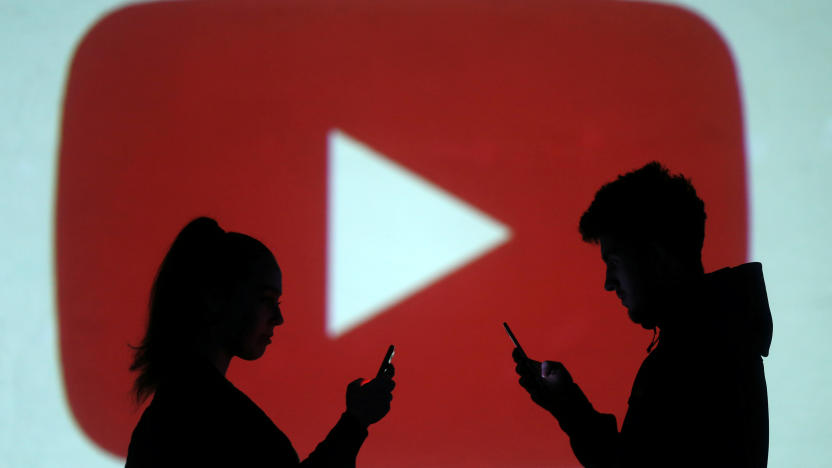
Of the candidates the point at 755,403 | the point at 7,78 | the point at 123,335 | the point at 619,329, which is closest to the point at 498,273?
the point at 619,329

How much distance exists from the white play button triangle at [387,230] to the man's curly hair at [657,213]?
23.4 inches

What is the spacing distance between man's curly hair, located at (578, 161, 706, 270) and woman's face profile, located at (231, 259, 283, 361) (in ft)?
1.76

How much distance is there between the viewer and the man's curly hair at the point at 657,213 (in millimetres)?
926

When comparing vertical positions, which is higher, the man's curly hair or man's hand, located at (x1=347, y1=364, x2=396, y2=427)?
the man's curly hair

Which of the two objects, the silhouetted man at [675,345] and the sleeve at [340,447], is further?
the sleeve at [340,447]

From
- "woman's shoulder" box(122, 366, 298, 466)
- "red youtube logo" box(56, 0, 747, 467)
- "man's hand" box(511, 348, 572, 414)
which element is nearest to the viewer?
"woman's shoulder" box(122, 366, 298, 466)

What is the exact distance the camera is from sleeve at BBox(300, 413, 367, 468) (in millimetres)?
897

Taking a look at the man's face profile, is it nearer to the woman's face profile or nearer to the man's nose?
the man's nose

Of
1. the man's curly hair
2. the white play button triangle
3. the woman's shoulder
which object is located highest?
the white play button triangle

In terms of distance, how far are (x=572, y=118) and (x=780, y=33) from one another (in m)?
0.61

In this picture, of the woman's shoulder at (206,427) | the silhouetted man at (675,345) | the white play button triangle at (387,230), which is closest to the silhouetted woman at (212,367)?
the woman's shoulder at (206,427)

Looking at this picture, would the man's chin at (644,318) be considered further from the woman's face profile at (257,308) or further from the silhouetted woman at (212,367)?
the woman's face profile at (257,308)

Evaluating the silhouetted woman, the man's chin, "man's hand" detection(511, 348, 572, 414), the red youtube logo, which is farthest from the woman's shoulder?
the red youtube logo

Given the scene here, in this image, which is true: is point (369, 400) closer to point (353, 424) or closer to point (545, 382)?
point (353, 424)
